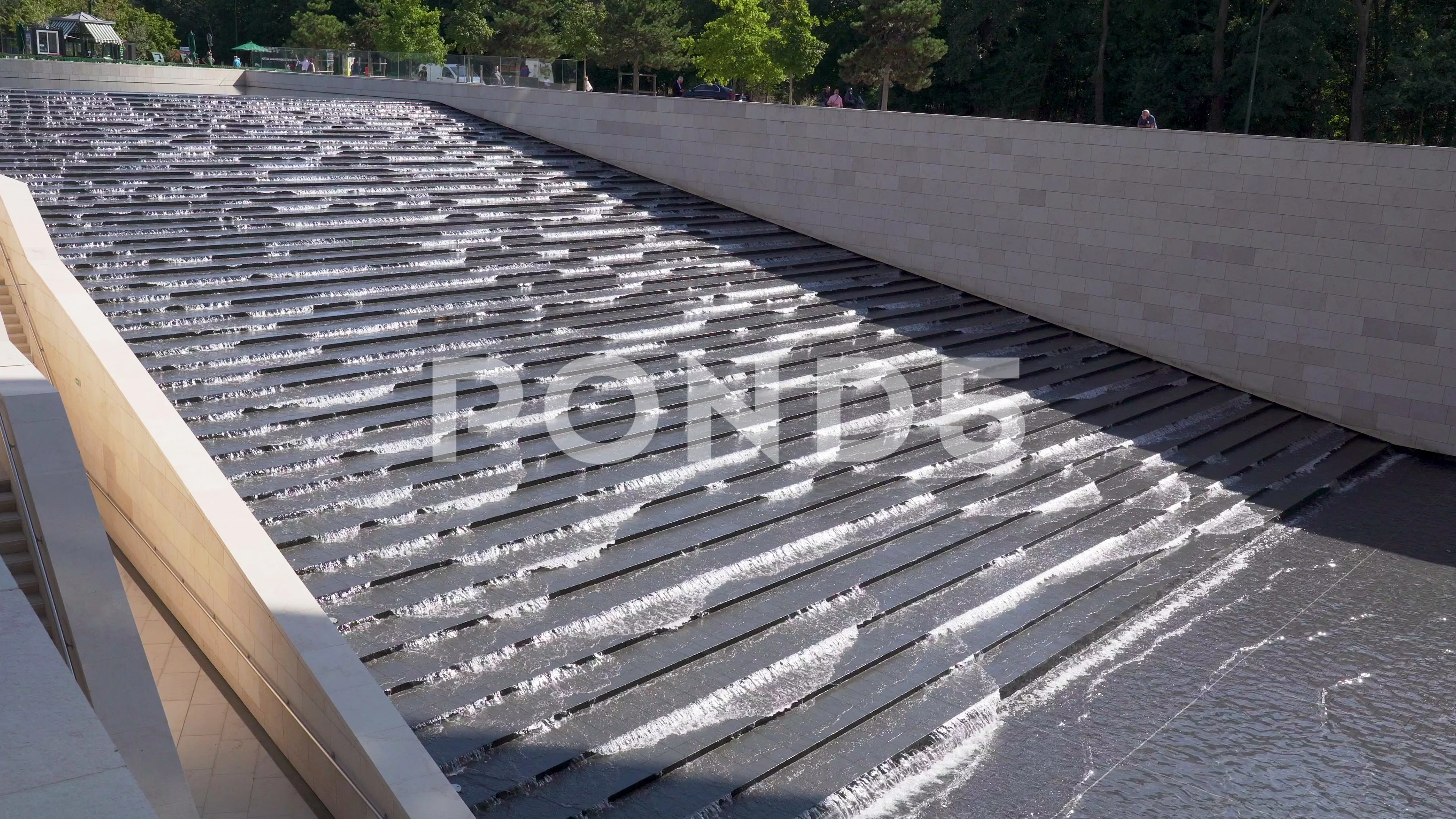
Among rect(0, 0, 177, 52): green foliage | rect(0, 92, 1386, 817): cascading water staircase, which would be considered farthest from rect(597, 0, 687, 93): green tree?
rect(0, 92, 1386, 817): cascading water staircase

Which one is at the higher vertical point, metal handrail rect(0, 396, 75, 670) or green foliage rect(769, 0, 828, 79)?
green foliage rect(769, 0, 828, 79)

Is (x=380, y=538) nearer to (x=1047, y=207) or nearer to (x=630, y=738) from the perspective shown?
(x=630, y=738)

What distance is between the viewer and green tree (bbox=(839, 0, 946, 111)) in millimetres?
30016

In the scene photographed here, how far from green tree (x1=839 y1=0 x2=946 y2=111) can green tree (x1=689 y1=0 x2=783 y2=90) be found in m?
2.62

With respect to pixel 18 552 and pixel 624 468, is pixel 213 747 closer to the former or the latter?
pixel 18 552

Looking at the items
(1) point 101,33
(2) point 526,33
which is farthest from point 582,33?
(1) point 101,33

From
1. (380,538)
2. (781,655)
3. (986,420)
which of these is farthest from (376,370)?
(986,420)

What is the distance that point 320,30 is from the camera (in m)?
38.3

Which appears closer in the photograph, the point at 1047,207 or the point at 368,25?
the point at 1047,207

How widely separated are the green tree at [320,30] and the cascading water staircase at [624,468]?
86.5 ft

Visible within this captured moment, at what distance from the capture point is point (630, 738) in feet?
17.6

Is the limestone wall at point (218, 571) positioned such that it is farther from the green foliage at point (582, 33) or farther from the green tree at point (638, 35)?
the green foliage at point (582, 33)

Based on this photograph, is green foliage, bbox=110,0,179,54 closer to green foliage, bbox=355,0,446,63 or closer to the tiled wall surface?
green foliage, bbox=355,0,446,63

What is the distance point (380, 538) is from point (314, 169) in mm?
7695
